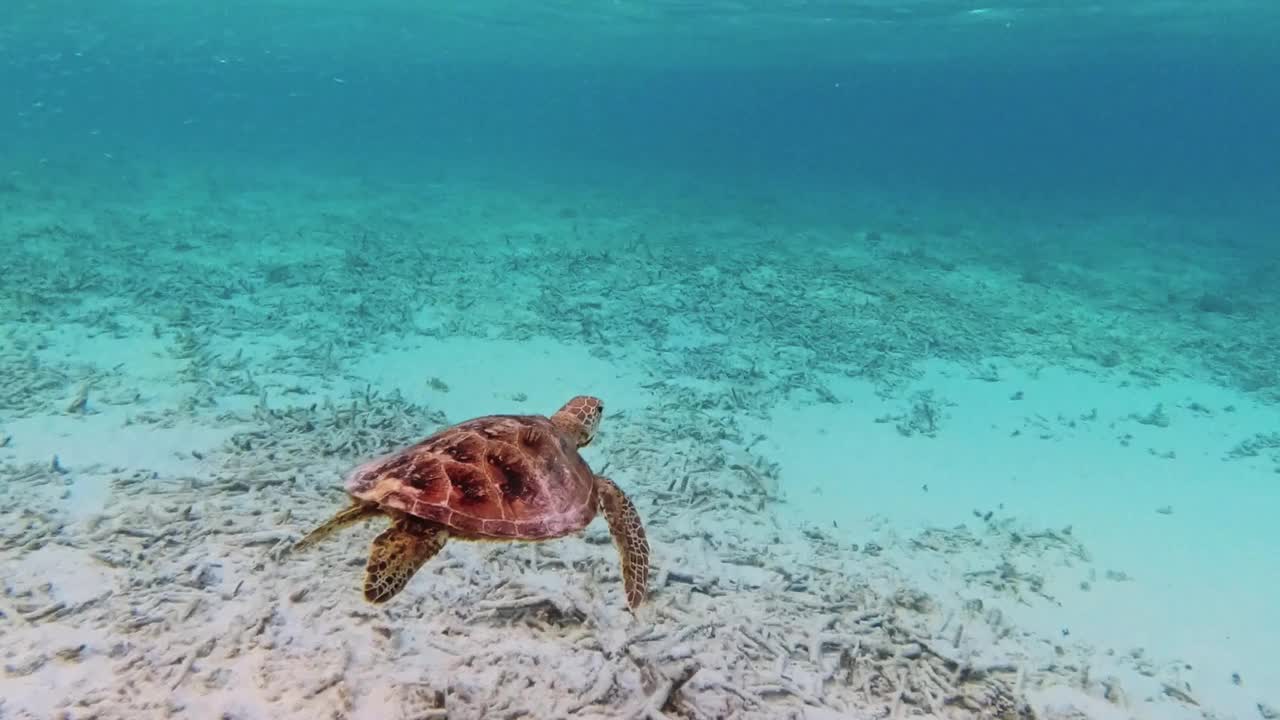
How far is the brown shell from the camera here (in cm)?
329

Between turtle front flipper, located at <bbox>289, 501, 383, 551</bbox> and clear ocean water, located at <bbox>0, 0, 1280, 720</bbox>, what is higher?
turtle front flipper, located at <bbox>289, 501, 383, 551</bbox>

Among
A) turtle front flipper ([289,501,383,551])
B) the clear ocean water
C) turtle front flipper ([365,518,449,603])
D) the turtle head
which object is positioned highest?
turtle front flipper ([289,501,383,551])

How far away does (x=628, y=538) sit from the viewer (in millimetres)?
3850

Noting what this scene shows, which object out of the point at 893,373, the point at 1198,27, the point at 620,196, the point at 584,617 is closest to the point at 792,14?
the point at 620,196

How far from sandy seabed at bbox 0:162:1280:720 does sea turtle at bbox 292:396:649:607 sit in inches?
30.8

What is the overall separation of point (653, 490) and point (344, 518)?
11.0ft

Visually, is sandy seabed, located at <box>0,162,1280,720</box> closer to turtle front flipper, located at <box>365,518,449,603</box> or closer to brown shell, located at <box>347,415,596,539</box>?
turtle front flipper, located at <box>365,518,449,603</box>

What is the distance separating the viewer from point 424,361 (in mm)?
9211

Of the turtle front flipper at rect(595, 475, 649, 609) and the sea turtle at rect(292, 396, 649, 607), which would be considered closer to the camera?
the sea turtle at rect(292, 396, 649, 607)

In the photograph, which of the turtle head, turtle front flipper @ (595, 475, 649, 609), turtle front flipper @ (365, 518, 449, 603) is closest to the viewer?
turtle front flipper @ (365, 518, 449, 603)

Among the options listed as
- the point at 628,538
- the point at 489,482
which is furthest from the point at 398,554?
the point at 628,538

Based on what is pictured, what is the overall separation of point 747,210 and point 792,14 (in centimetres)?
1629

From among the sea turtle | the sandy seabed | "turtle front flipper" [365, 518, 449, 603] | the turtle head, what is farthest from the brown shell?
the sandy seabed

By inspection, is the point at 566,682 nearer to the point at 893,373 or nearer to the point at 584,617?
the point at 584,617
